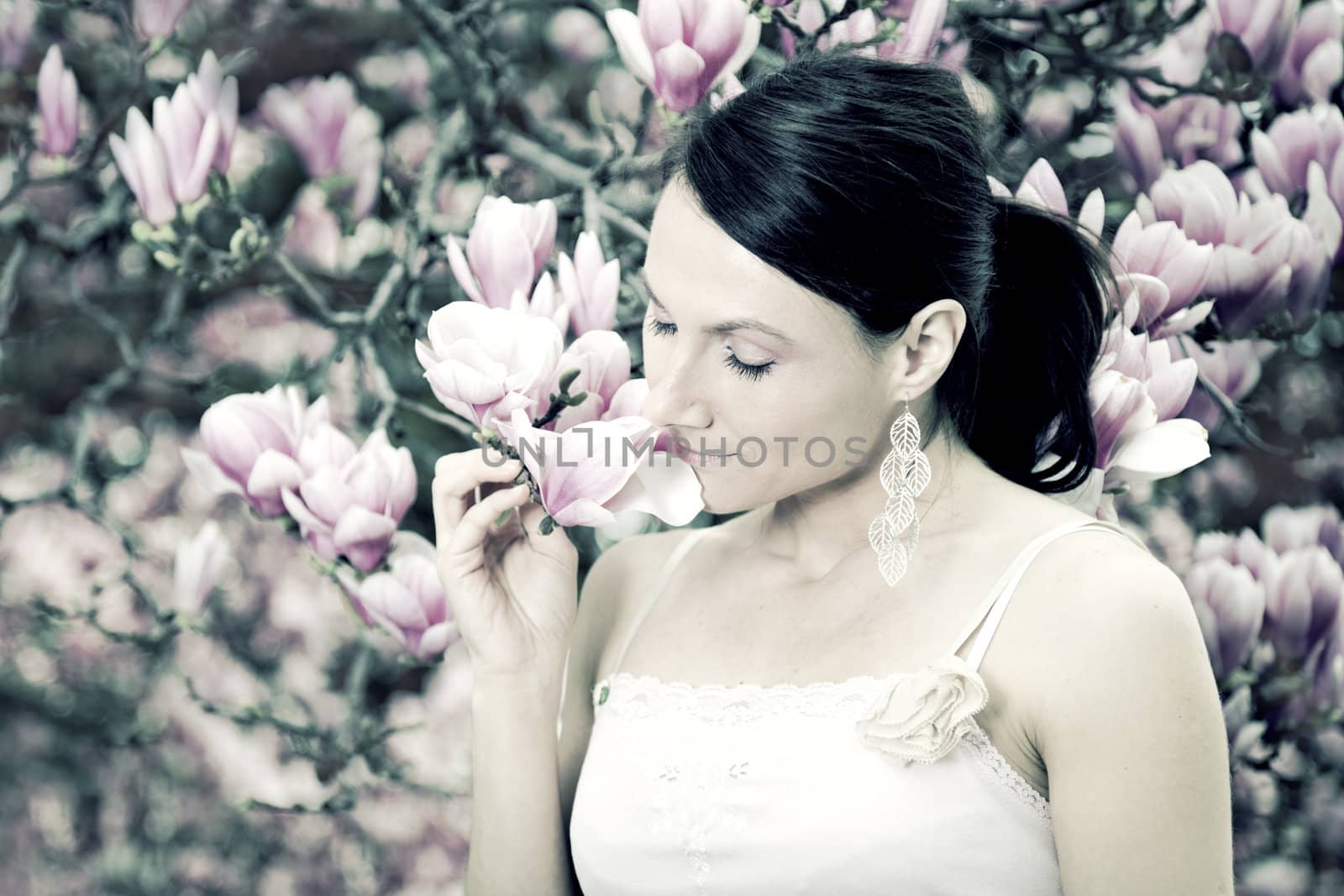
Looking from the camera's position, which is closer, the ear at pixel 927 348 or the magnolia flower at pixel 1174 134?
the ear at pixel 927 348

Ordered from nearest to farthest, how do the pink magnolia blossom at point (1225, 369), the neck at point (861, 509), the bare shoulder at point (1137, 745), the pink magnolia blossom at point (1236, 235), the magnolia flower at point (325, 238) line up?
the bare shoulder at point (1137, 745)
the neck at point (861, 509)
the pink magnolia blossom at point (1236, 235)
the pink magnolia blossom at point (1225, 369)
the magnolia flower at point (325, 238)

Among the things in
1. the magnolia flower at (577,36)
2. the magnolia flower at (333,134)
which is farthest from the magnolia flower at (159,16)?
the magnolia flower at (577,36)

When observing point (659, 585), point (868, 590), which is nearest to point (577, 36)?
point (659, 585)

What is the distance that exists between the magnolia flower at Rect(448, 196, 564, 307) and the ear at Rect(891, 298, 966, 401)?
0.28m

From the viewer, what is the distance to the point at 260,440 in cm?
101

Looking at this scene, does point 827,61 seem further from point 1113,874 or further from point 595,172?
point 1113,874

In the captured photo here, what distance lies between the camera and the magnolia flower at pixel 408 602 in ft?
3.49

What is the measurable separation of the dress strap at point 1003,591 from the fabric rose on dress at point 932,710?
4cm

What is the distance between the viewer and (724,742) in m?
1.00

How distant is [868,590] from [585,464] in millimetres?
318

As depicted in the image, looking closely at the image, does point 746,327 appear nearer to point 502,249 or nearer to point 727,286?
point 727,286

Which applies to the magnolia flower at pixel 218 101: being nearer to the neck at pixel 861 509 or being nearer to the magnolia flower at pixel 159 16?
the magnolia flower at pixel 159 16

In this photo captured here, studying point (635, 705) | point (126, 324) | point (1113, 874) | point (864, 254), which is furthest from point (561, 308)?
point (126, 324)

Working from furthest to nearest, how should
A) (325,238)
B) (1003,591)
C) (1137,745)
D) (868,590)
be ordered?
(325,238), (868,590), (1003,591), (1137,745)
